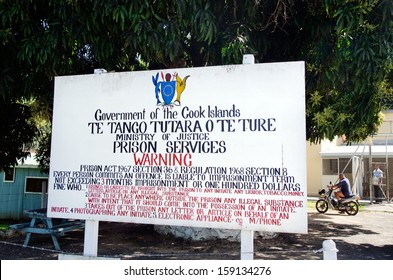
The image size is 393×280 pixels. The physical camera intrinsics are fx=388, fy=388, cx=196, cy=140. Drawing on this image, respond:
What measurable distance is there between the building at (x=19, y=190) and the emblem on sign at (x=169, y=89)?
608 inches

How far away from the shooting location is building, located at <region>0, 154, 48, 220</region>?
736 inches

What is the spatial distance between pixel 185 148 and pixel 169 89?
0.82 m

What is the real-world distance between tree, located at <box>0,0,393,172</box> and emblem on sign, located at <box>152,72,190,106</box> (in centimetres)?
102

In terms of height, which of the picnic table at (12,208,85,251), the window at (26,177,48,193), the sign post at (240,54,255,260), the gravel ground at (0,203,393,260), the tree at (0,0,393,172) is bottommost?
the gravel ground at (0,203,393,260)

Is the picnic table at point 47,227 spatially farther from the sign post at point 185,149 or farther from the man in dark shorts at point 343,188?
the man in dark shorts at point 343,188

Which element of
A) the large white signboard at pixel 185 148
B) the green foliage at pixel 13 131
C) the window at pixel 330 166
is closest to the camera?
the large white signboard at pixel 185 148

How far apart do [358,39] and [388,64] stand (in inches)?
22.9

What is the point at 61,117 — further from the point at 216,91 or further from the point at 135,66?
the point at 135,66

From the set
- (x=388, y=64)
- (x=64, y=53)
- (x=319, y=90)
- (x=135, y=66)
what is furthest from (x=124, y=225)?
(x=388, y=64)

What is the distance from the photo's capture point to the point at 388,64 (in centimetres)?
559

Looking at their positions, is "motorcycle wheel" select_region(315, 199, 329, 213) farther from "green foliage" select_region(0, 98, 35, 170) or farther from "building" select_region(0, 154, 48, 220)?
"building" select_region(0, 154, 48, 220)

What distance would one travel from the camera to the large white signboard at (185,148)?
4.56 metres

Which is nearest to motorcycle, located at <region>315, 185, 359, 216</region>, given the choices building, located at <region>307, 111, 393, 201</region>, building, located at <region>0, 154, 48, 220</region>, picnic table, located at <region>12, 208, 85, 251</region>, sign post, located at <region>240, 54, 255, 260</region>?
building, located at <region>307, 111, 393, 201</region>

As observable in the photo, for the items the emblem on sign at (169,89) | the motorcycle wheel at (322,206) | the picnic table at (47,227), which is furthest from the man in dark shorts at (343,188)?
the emblem on sign at (169,89)
